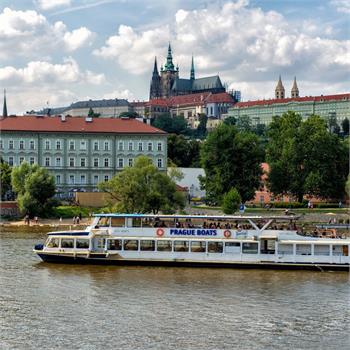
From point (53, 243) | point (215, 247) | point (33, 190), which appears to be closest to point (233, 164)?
point (33, 190)

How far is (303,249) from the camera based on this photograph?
4334 centimetres

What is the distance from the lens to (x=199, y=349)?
25.5 m

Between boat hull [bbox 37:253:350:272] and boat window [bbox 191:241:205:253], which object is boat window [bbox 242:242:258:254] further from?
boat window [bbox 191:241:205:253]

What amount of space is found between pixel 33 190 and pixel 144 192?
598 inches

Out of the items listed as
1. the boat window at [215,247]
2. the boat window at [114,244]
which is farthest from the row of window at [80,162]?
the boat window at [215,247]

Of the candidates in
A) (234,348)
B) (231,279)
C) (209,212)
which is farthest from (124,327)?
(209,212)

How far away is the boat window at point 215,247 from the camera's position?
43438 mm

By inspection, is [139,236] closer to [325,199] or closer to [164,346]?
[164,346]

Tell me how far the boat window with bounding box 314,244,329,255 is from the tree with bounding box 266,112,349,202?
46.0 metres

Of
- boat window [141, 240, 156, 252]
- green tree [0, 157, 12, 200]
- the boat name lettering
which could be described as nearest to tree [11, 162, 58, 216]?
green tree [0, 157, 12, 200]

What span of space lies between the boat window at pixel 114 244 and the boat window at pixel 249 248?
707 centimetres

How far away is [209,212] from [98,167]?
60.8ft

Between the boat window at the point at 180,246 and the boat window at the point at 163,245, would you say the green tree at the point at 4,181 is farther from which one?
the boat window at the point at 180,246

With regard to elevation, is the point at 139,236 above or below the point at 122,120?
below
